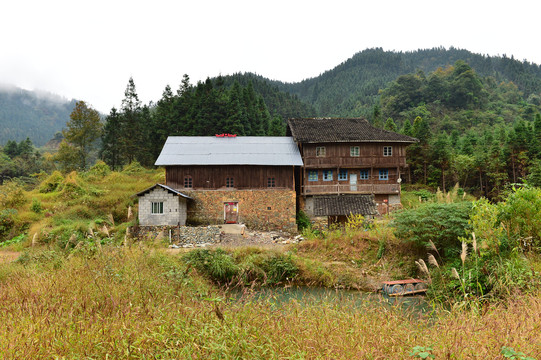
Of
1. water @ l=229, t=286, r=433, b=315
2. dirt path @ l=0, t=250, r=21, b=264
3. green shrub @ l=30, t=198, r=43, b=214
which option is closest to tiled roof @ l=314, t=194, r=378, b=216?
water @ l=229, t=286, r=433, b=315

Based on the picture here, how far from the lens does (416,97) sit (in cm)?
6069

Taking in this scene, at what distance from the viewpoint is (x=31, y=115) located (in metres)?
139

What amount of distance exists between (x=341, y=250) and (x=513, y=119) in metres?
57.0

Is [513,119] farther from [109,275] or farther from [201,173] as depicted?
[109,275]

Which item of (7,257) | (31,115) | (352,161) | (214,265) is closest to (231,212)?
(352,161)

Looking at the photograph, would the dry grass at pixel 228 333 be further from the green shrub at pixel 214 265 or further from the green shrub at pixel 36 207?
the green shrub at pixel 36 207

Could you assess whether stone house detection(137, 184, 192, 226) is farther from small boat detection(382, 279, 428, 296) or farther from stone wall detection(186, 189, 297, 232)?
small boat detection(382, 279, 428, 296)

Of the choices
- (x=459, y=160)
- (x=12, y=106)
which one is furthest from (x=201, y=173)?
Answer: (x=12, y=106)

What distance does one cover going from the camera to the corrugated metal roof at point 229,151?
22.3 metres

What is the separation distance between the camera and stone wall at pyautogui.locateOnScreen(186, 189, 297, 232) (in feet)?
72.5

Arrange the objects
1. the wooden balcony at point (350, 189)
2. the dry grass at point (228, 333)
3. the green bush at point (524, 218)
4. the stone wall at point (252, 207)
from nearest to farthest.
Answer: the dry grass at point (228, 333)
the green bush at point (524, 218)
the stone wall at point (252, 207)
the wooden balcony at point (350, 189)

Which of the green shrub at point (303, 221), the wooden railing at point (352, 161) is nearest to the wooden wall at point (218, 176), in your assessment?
the green shrub at point (303, 221)

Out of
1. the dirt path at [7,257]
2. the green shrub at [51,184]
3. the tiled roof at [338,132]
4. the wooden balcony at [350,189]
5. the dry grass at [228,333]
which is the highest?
the tiled roof at [338,132]

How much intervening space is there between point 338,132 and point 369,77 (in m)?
95.5
